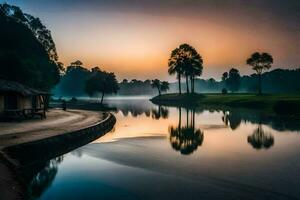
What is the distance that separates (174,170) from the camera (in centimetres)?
1970

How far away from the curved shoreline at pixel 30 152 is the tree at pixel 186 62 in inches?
3423

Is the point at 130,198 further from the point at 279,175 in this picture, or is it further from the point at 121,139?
the point at 121,139

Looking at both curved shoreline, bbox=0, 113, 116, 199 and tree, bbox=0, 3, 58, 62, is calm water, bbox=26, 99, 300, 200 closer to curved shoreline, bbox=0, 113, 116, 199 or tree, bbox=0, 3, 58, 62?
curved shoreline, bbox=0, 113, 116, 199

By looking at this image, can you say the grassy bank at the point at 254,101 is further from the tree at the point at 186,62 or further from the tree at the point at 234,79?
the tree at the point at 234,79

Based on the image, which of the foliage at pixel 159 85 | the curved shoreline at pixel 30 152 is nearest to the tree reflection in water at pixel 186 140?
the curved shoreline at pixel 30 152

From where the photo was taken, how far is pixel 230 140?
31.8 m

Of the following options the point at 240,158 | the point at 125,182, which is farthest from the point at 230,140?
the point at 125,182

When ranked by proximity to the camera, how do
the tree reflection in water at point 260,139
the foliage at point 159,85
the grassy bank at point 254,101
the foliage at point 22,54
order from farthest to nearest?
the foliage at point 159,85, the grassy bank at point 254,101, the foliage at point 22,54, the tree reflection in water at point 260,139

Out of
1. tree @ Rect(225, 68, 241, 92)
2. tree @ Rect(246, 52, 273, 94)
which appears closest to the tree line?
tree @ Rect(246, 52, 273, 94)

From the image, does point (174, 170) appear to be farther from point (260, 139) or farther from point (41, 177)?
point (260, 139)

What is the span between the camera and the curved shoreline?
15.0m

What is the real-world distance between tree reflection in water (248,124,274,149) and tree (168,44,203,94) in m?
81.7

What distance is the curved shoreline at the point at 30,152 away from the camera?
15004 mm

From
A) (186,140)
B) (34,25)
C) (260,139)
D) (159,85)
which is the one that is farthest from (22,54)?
(159,85)
